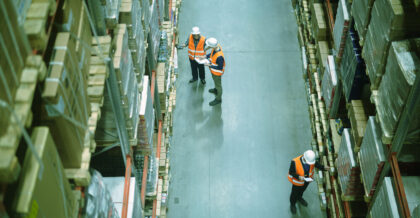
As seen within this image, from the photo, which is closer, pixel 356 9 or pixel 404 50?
pixel 404 50

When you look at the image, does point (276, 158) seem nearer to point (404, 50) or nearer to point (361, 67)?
point (361, 67)

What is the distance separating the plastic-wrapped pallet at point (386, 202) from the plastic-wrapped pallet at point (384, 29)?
1299 mm

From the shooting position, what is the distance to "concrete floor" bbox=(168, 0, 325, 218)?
8.56 metres

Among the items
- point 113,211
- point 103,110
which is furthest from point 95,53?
point 113,211

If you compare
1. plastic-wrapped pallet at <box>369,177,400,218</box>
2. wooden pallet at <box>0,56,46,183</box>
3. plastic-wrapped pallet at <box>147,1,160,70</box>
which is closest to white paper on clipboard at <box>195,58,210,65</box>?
plastic-wrapped pallet at <box>147,1,160,70</box>

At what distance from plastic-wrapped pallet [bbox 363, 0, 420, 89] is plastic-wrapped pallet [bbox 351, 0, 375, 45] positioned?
23 centimetres

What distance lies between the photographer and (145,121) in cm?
616

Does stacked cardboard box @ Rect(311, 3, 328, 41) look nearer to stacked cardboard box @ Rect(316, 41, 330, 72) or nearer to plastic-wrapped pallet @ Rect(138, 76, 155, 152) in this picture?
stacked cardboard box @ Rect(316, 41, 330, 72)

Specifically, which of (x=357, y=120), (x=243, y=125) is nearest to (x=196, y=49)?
(x=243, y=125)

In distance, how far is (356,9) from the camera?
652 centimetres

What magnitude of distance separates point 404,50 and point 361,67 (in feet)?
5.17

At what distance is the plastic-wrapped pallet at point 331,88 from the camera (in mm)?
7623

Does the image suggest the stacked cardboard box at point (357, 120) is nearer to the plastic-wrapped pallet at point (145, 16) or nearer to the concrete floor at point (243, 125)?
the concrete floor at point (243, 125)

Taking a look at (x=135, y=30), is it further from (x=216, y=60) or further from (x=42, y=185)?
(x=216, y=60)
